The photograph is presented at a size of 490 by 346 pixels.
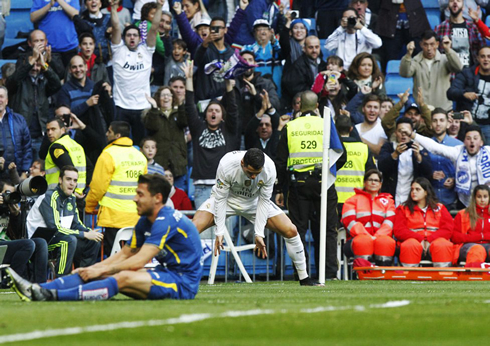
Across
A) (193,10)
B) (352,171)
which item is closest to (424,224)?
(352,171)

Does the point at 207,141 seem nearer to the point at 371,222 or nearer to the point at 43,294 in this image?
the point at 371,222

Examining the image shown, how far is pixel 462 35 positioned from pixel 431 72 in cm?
121

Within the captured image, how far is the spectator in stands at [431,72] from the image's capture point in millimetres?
18297

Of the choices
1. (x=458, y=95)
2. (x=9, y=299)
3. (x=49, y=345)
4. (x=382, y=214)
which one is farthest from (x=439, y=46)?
(x=49, y=345)

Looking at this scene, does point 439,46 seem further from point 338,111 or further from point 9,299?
point 9,299

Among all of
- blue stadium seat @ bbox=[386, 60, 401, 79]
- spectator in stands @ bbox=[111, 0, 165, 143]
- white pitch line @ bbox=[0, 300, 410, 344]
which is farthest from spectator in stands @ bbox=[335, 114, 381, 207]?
white pitch line @ bbox=[0, 300, 410, 344]

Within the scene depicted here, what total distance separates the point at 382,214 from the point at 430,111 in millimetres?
2596

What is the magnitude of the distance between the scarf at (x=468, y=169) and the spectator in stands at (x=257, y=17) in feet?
16.1

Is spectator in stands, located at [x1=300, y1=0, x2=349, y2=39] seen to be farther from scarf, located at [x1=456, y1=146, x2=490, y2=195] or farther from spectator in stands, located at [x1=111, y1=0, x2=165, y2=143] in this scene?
scarf, located at [x1=456, y1=146, x2=490, y2=195]

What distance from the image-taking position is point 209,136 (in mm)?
16359

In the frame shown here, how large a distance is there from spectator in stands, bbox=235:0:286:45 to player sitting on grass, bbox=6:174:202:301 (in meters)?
10.8

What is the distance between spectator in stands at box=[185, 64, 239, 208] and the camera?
16.2 m

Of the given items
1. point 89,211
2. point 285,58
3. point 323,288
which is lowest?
point 323,288

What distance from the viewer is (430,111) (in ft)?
56.7
